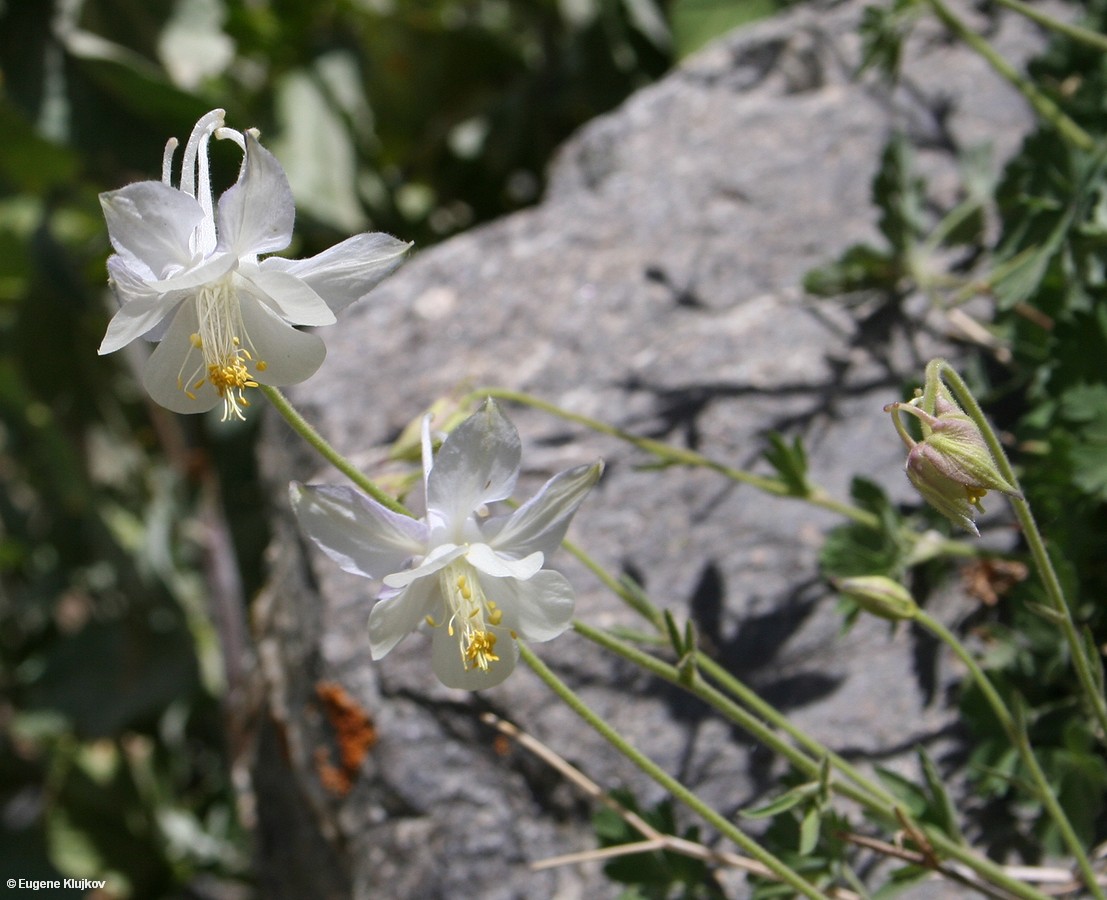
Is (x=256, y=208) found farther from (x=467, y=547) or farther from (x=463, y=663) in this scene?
(x=463, y=663)

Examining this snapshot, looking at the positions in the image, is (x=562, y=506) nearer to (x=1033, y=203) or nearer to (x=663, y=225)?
(x=1033, y=203)

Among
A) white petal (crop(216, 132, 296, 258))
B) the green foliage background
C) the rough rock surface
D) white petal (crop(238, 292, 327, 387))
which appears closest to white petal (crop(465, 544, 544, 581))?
white petal (crop(238, 292, 327, 387))

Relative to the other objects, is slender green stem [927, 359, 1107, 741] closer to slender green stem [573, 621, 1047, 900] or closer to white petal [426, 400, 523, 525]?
slender green stem [573, 621, 1047, 900]

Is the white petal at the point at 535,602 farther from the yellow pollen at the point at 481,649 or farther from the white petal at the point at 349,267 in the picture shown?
the white petal at the point at 349,267

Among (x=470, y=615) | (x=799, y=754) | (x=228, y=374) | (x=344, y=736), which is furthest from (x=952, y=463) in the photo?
(x=344, y=736)

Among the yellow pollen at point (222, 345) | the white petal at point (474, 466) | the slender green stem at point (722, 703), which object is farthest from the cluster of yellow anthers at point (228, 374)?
the slender green stem at point (722, 703)
